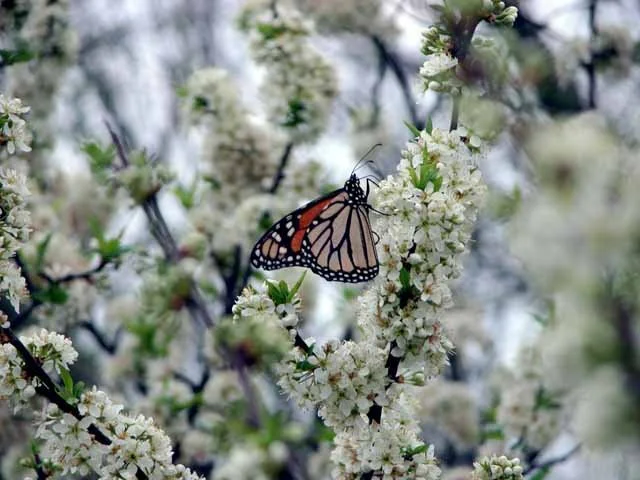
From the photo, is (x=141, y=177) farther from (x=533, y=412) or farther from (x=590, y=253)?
(x=590, y=253)

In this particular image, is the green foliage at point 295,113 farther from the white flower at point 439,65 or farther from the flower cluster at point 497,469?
the flower cluster at point 497,469

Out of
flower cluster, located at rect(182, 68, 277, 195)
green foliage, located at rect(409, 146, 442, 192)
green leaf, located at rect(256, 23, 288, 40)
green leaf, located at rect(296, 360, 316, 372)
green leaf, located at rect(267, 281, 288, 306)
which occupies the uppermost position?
green leaf, located at rect(256, 23, 288, 40)

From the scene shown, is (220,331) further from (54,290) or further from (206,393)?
(206,393)

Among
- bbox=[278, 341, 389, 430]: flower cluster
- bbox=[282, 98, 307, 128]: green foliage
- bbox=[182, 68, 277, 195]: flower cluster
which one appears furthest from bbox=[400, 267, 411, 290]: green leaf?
bbox=[182, 68, 277, 195]: flower cluster

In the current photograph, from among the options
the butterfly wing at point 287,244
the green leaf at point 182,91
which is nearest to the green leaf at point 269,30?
the green leaf at point 182,91

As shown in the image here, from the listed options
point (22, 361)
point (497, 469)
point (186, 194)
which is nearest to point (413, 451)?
point (497, 469)

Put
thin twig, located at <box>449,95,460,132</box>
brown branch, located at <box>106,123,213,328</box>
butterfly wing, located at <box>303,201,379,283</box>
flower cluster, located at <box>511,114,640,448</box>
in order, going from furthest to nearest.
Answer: butterfly wing, located at <box>303,201,379,283</box>
brown branch, located at <box>106,123,213,328</box>
thin twig, located at <box>449,95,460,132</box>
flower cluster, located at <box>511,114,640,448</box>

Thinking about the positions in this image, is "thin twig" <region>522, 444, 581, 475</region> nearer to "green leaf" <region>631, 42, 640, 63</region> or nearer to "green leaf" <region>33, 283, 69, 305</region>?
"green leaf" <region>33, 283, 69, 305</region>

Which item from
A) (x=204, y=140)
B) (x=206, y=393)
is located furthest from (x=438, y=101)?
(x=206, y=393)
